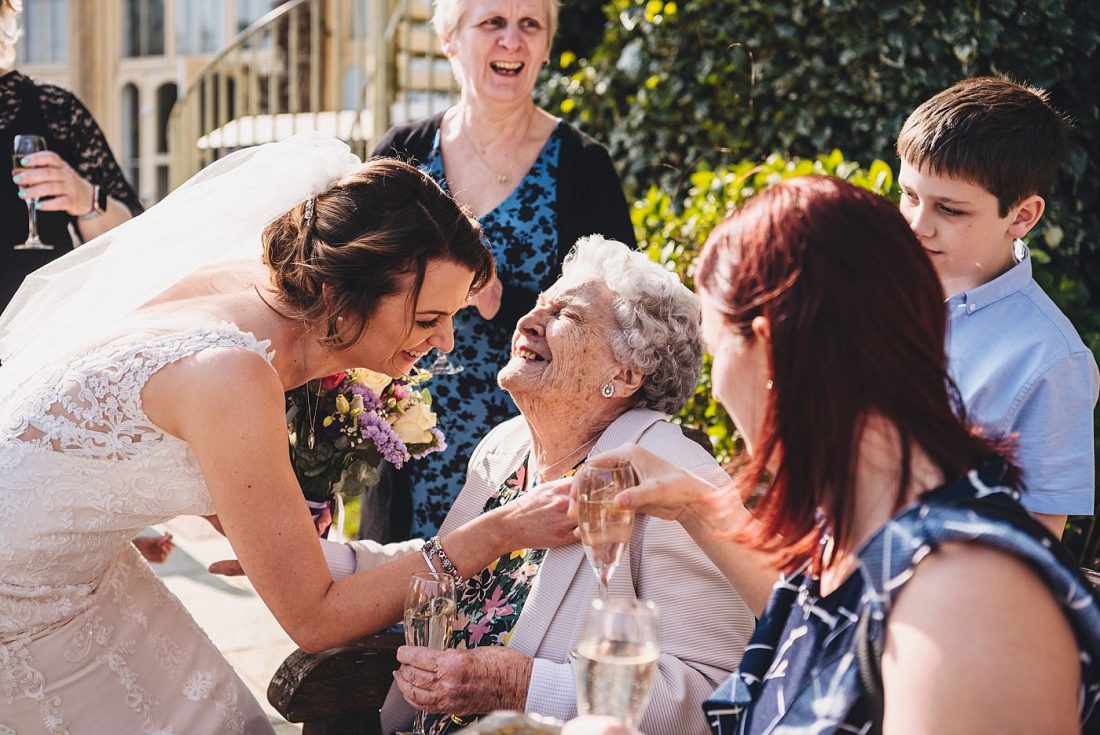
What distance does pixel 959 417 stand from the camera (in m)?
1.60

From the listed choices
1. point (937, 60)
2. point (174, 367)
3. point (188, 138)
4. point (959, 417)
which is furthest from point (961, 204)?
point (188, 138)

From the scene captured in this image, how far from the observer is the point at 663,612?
7.43 ft

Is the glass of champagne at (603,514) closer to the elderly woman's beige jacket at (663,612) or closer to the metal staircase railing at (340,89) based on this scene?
the elderly woman's beige jacket at (663,612)

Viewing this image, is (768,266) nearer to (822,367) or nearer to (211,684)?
(822,367)

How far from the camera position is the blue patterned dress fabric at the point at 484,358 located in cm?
354

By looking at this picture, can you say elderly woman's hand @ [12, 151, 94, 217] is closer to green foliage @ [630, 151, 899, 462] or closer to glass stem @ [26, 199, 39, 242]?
glass stem @ [26, 199, 39, 242]

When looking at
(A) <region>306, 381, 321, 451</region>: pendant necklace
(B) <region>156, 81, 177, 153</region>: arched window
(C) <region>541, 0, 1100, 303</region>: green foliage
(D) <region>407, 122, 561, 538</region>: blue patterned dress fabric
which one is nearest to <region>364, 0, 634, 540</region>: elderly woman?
(D) <region>407, 122, 561, 538</region>: blue patterned dress fabric

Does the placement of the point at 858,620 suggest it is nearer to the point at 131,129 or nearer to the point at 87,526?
the point at 87,526

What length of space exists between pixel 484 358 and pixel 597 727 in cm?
223

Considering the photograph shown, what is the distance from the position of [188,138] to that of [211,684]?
747 centimetres

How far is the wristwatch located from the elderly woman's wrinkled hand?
2539 mm

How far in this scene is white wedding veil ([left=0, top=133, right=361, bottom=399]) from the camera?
8.05ft

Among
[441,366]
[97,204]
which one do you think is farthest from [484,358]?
[97,204]

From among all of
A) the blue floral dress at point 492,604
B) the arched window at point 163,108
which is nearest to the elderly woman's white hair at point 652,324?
the blue floral dress at point 492,604
